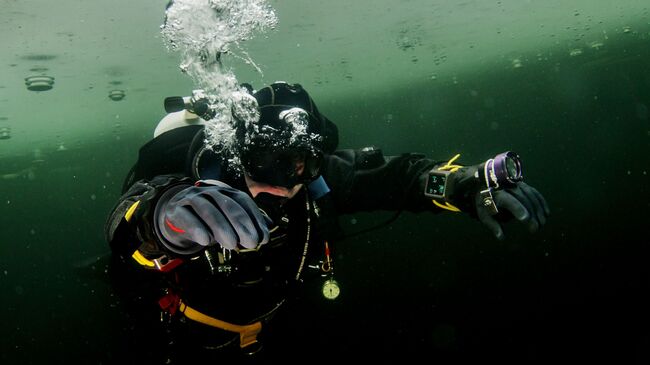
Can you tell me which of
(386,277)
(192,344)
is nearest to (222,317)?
(192,344)

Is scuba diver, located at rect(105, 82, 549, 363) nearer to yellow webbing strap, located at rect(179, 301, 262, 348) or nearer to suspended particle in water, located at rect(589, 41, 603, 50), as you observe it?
yellow webbing strap, located at rect(179, 301, 262, 348)

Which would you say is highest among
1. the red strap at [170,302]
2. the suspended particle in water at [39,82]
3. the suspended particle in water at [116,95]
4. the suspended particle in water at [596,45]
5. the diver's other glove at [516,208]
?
the suspended particle in water at [39,82]

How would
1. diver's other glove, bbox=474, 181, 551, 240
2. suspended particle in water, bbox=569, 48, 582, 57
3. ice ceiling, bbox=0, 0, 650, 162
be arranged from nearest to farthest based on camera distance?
1. diver's other glove, bbox=474, 181, 551, 240
2. ice ceiling, bbox=0, 0, 650, 162
3. suspended particle in water, bbox=569, 48, 582, 57

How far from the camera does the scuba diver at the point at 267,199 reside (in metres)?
2.62

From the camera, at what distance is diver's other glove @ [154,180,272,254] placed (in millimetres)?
1562

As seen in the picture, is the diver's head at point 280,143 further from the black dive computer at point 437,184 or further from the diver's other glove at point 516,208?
the diver's other glove at point 516,208

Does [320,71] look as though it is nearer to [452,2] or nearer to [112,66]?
[452,2]

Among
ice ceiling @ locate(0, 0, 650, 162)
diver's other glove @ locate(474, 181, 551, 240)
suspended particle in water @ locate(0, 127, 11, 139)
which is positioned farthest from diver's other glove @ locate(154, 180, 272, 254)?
suspended particle in water @ locate(0, 127, 11, 139)

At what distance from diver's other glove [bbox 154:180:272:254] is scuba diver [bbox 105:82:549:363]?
0.33 meters

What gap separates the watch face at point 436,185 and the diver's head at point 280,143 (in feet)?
3.43

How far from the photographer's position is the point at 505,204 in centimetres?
264

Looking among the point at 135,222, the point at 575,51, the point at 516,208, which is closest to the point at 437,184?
the point at 516,208

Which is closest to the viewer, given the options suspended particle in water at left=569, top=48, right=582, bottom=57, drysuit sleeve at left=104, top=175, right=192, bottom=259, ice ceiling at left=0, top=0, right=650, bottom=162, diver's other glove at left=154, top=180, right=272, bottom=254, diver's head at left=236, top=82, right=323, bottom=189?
diver's other glove at left=154, top=180, right=272, bottom=254

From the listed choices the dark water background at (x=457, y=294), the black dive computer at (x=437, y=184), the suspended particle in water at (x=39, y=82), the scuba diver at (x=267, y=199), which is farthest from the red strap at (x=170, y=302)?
the suspended particle in water at (x=39, y=82)
